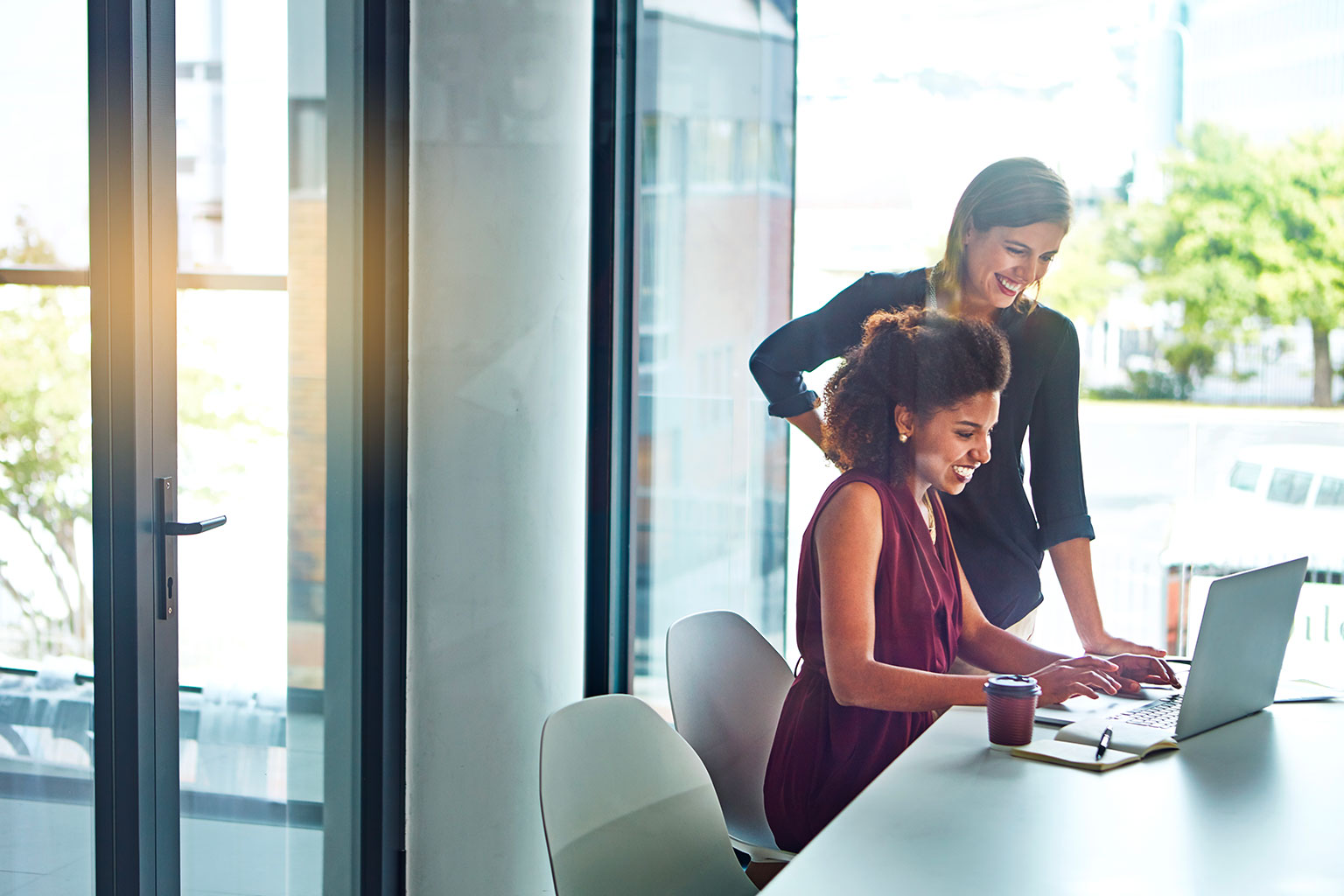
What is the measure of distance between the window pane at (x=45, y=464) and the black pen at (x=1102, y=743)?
1756 mm

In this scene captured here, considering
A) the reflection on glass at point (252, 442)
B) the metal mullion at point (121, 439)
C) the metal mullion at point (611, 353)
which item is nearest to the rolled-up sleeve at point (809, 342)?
the metal mullion at point (611, 353)

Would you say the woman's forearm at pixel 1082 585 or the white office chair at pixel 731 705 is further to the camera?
the woman's forearm at pixel 1082 585

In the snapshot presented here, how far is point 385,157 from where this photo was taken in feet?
8.73

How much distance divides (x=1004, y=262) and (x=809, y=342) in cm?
53

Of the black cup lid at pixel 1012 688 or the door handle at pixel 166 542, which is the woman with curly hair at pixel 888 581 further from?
the door handle at pixel 166 542

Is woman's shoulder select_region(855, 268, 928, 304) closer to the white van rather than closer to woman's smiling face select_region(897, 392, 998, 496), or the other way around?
woman's smiling face select_region(897, 392, 998, 496)

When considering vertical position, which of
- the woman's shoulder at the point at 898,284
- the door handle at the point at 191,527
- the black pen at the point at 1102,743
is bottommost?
the black pen at the point at 1102,743

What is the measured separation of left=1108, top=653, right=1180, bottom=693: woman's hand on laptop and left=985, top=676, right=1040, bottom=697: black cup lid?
527 millimetres

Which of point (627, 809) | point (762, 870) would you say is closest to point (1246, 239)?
point (762, 870)

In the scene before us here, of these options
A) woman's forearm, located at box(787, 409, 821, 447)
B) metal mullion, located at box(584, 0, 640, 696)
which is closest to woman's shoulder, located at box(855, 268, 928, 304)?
woman's forearm, located at box(787, 409, 821, 447)

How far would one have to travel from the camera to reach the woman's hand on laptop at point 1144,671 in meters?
2.44

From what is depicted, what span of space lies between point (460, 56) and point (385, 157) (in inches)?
11.8

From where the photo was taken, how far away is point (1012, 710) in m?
1.98

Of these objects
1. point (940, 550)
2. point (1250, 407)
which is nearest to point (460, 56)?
point (940, 550)
